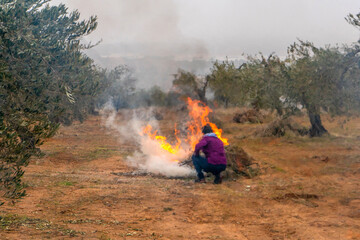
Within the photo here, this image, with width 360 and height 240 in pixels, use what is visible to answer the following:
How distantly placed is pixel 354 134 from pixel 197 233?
62.8 feet

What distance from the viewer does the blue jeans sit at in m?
10.5

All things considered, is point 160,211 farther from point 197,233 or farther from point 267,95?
point 267,95

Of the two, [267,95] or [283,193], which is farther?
[267,95]

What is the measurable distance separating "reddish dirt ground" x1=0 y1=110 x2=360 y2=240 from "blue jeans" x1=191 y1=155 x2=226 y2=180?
0.40m

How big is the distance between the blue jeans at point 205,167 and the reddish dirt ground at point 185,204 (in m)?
0.40

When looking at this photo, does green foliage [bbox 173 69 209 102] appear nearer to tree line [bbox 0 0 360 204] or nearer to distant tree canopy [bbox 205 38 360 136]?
tree line [bbox 0 0 360 204]

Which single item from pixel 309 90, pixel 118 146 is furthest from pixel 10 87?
pixel 118 146

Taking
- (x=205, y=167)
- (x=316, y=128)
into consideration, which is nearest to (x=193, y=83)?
(x=316, y=128)

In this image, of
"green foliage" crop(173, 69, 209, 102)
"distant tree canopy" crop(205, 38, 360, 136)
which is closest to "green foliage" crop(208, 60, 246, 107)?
"green foliage" crop(173, 69, 209, 102)

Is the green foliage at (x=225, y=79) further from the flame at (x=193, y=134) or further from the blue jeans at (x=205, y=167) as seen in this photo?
the blue jeans at (x=205, y=167)

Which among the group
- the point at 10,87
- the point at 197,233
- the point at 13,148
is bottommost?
the point at 197,233

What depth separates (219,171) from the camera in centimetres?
1059

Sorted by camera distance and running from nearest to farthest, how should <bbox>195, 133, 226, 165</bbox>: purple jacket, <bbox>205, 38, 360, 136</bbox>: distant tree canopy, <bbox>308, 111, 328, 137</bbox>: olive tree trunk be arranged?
<bbox>195, 133, 226, 165</bbox>: purple jacket → <bbox>205, 38, 360, 136</bbox>: distant tree canopy → <bbox>308, 111, 328, 137</bbox>: olive tree trunk

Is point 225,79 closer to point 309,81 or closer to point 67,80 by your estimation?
point 309,81
